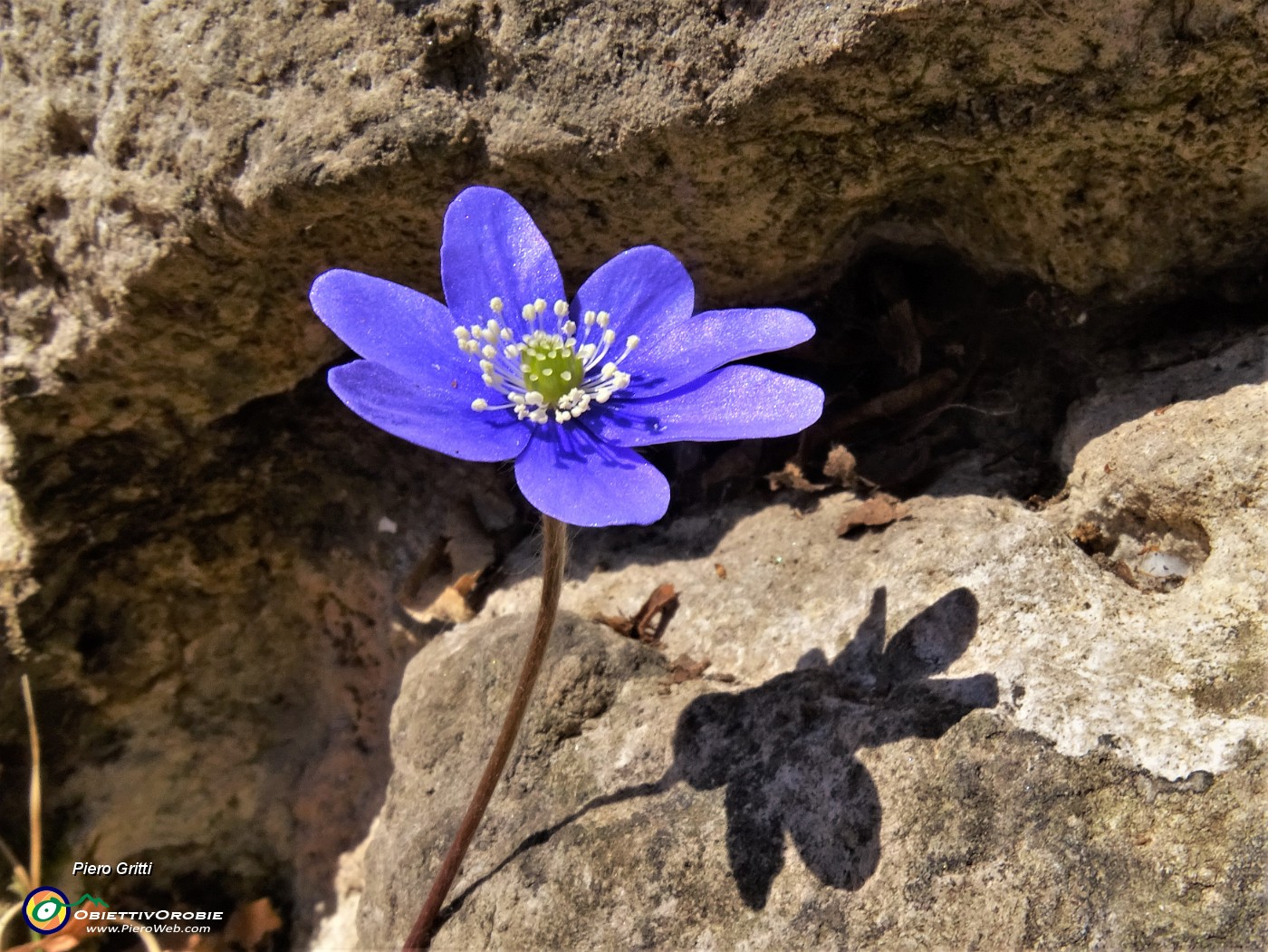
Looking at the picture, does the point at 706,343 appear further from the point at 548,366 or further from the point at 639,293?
the point at 548,366

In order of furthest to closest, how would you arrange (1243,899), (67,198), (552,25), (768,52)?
(67,198) → (552,25) → (768,52) → (1243,899)

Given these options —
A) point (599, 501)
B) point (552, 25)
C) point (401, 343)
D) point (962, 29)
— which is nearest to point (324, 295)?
point (401, 343)

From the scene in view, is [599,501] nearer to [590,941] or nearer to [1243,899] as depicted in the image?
[590,941]

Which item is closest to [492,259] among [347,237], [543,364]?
[543,364]

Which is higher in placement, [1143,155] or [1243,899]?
[1143,155]

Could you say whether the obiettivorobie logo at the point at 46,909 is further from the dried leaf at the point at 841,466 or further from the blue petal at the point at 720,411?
the dried leaf at the point at 841,466
